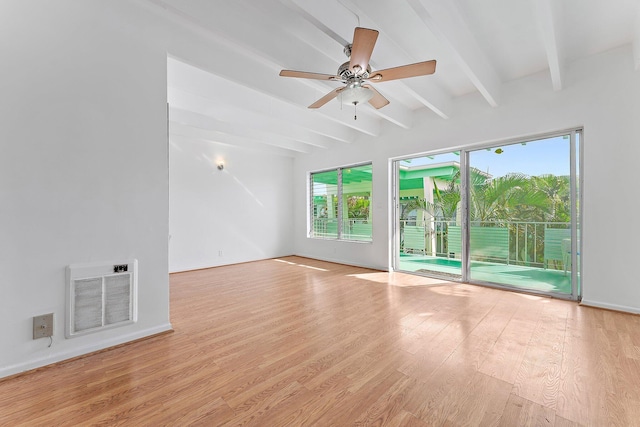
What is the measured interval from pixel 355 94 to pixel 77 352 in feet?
10.5

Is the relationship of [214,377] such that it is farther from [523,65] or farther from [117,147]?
[523,65]

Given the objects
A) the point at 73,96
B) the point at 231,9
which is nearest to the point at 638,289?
the point at 231,9

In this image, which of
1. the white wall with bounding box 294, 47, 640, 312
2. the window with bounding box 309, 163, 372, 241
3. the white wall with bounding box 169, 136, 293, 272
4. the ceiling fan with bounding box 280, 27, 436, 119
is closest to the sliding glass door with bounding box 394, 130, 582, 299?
the white wall with bounding box 294, 47, 640, 312

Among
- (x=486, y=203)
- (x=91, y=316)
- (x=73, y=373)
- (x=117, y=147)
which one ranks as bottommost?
(x=73, y=373)

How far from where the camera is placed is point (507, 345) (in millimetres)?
2254

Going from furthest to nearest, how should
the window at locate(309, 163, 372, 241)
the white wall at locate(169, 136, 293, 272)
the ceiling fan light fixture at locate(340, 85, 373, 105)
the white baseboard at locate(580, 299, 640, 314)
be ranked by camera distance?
the window at locate(309, 163, 372, 241) → the white wall at locate(169, 136, 293, 272) → the white baseboard at locate(580, 299, 640, 314) → the ceiling fan light fixture at locate(340, 85, 373, 105)

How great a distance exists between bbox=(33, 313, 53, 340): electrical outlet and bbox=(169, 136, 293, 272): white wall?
3193mm

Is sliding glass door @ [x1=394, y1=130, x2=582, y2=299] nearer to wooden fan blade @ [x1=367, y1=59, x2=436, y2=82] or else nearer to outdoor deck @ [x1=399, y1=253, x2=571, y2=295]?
outdoor deck @ [x1=399, y1=253, x2=571, y2=295]

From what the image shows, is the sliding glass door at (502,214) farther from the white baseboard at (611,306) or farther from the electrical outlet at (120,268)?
the electrical outlet at (120,268)

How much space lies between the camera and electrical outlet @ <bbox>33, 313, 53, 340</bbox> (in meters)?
1.95

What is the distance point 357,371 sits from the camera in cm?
190

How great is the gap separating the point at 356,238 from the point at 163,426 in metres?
4.90

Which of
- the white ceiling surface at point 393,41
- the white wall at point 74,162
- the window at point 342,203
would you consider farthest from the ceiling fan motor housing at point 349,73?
the window at point 342,203

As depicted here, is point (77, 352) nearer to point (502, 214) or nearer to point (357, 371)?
point (357, 371)
